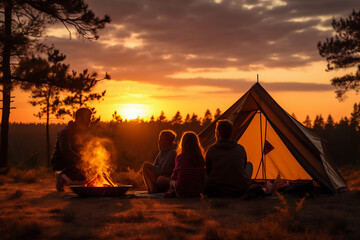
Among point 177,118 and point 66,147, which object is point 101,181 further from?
point 177,118

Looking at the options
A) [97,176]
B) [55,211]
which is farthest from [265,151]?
[55,211]

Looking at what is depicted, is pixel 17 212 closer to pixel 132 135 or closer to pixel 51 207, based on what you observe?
pixel 51 207

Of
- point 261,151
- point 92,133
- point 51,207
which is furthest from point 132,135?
point 51,207

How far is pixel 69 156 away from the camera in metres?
7.73

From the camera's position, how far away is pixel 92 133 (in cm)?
2158

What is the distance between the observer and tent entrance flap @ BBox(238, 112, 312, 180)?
31.6 ft

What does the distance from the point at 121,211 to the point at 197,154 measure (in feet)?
5.72

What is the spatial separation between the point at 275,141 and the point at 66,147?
472cm

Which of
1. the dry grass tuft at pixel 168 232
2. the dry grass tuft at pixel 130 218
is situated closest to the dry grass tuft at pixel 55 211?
the dry grass tuft at pixel 130 218

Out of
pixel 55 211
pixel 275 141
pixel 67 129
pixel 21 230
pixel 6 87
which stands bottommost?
pixel 55 211

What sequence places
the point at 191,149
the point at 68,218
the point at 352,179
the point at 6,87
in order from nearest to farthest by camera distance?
the point at 68,218, the point at 191,149, the point at 352,179, the point at 6,87

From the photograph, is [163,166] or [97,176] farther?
[163,166]

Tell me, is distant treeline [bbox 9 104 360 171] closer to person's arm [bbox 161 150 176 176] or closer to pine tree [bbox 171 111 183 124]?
pine tree [bbox 171 111 183 124]

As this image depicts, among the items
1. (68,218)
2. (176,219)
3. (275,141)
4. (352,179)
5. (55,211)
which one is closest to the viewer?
(68,218)
